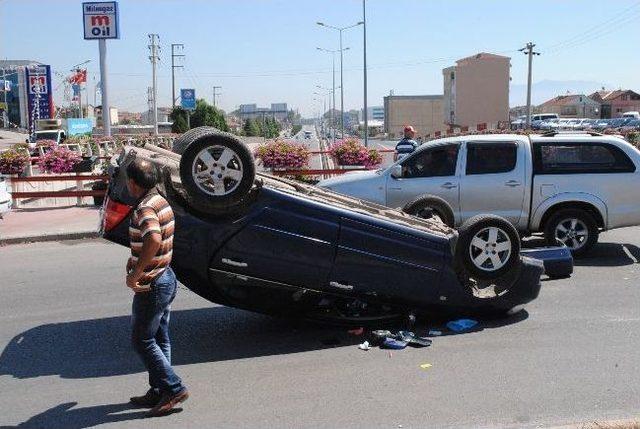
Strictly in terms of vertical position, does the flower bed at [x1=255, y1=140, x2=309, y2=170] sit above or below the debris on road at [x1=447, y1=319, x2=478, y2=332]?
above

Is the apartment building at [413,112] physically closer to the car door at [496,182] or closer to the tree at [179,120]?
the tree at [179,120]

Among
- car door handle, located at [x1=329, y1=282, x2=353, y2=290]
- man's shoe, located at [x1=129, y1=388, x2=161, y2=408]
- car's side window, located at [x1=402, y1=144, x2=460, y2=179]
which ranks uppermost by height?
car's side window, located at [x1=402, y1=144, x2=460, y2=179]

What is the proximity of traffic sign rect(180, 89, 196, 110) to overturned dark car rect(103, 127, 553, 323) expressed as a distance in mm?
85083

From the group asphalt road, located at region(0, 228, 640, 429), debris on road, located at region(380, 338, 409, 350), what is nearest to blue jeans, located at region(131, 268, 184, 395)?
asphalt road, located at region(0, 228, 640, 429)

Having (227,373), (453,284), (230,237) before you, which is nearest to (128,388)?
(227,373)

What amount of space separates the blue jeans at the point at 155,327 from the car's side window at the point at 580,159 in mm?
6838

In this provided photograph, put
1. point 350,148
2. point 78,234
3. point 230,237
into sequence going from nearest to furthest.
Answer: point 230,237
point 78,234
point 350,148

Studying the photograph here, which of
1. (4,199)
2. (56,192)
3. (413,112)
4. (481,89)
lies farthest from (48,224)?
(413,112)

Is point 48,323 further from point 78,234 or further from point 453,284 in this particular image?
point 78,234

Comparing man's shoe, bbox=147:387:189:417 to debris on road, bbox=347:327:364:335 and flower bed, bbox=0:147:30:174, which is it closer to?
debris on road, bbox=347:327:364:335

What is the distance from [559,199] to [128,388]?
6823 mm

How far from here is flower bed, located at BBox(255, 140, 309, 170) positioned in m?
16.7

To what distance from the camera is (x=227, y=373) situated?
5.61m

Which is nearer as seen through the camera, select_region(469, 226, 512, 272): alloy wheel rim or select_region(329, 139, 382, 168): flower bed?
select_region(469, 226, 512, 272): alloy wheel rim
